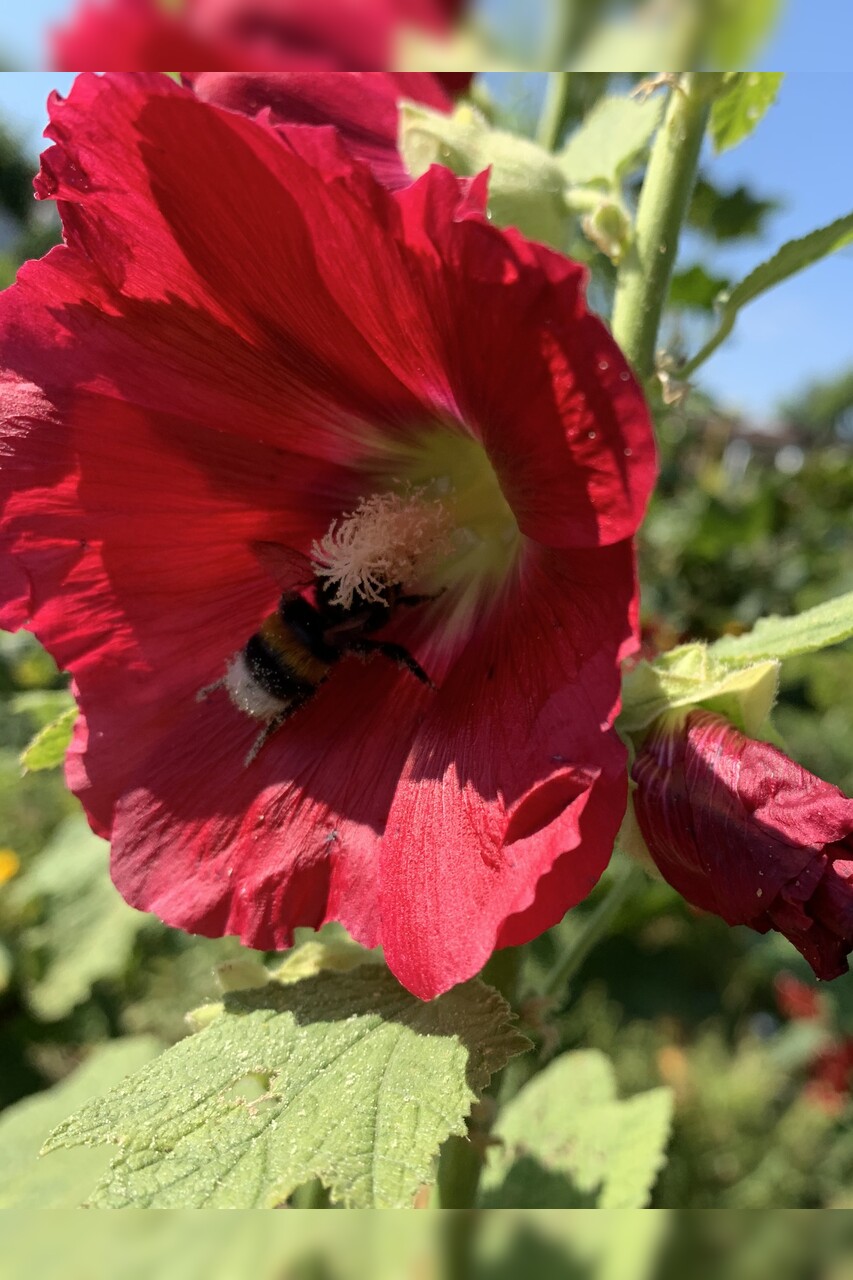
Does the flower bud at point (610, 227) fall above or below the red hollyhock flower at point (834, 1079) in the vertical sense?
above

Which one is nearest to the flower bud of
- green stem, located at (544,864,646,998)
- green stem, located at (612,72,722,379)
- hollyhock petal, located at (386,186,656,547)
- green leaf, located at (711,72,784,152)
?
green stem, located at (612,72,722,379)

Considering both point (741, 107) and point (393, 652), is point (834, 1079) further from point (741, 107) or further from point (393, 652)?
point (741, 107)

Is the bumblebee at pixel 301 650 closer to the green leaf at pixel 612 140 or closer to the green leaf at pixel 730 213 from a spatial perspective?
the green leaf at pixel 612 140

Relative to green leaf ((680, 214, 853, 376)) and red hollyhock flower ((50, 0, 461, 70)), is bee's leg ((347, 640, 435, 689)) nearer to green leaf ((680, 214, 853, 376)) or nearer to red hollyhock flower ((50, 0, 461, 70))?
green leaf ((680, 214, 853, 376))

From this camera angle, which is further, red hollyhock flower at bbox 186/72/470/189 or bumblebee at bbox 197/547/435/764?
bumblebee at bbox 197/547/435/764

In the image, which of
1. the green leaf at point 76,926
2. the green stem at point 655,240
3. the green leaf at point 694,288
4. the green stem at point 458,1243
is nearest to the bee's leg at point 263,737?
the green stem at point 655,240

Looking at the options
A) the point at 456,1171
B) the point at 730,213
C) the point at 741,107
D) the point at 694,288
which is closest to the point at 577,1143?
the point at 456,1171
